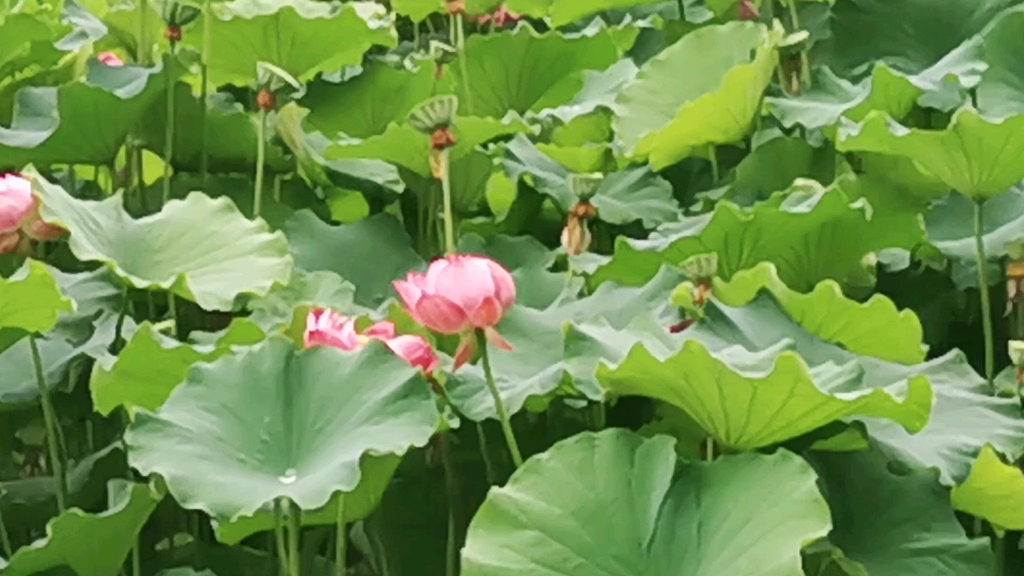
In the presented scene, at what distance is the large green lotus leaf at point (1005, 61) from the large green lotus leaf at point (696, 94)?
0.17m

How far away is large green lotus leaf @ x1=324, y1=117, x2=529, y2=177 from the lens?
97 cm

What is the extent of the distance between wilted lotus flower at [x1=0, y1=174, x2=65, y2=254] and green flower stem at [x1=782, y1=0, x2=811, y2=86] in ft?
2.20

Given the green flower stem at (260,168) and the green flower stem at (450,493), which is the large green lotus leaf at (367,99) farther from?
the green flower stem at (450,493)

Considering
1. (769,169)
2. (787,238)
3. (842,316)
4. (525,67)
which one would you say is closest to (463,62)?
(525,67)

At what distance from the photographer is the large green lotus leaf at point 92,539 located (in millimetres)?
678

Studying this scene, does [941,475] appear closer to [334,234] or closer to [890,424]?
[890,424]

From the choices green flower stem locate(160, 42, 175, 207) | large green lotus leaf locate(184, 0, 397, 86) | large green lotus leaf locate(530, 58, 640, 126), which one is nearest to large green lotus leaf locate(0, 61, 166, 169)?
green flower stem locate(160, 42, 175, 207)

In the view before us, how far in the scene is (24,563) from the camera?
0.71 meters

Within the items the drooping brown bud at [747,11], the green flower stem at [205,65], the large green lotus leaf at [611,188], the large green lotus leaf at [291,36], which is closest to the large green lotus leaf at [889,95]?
the large green lotus leaf at [611,188]

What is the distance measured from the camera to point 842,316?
750 mm

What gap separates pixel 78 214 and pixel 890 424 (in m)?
0.52

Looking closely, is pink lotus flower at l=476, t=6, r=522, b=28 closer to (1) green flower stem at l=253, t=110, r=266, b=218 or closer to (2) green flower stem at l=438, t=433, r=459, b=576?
(1) green flower stem at l=253, t=110, r=266, b=218

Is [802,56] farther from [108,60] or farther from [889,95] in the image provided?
[108,60]

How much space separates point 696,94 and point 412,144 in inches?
11.8
